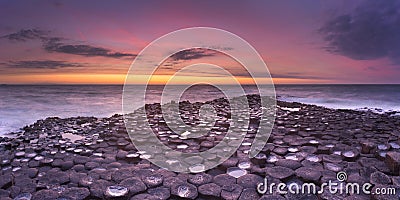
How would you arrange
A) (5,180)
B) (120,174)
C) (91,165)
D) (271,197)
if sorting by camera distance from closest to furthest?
(271,197), (5,180), (120,174), (91,165)

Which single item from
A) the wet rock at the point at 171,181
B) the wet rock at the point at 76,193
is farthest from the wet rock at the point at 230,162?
the wet rock at the point at 76,193

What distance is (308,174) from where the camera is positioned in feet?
9.10

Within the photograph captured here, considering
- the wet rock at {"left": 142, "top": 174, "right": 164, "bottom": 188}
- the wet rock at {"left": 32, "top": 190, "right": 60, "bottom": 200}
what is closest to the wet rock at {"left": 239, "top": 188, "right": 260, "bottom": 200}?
the wet rock at {"left": 142, "top": 174, "right": 164, "bottom": 188}

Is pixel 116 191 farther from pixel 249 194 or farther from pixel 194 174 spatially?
pixel 249 194

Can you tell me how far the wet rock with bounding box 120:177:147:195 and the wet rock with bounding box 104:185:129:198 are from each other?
0.05 meters

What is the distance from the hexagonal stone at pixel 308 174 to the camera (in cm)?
270

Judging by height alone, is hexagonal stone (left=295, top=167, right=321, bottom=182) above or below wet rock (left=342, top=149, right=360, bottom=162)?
below

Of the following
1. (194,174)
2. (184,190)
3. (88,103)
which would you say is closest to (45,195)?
(184,190)

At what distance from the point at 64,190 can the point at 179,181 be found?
1139 millimetres

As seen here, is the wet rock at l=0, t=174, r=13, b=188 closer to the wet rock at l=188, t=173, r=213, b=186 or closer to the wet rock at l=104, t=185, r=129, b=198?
the wet rock at l=104, t=185, r=129, b=198

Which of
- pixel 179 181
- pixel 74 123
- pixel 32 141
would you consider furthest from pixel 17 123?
pixel 179 181

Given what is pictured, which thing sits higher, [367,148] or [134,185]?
[367,148]

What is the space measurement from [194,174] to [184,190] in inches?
16.5

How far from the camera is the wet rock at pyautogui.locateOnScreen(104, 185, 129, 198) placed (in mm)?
2415
